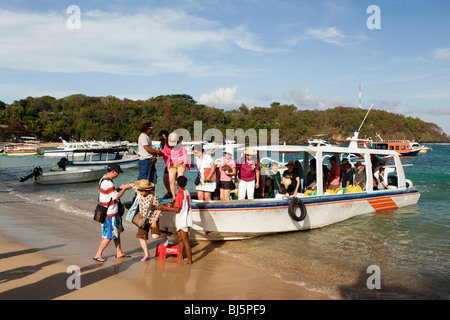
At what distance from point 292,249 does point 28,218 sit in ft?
27.6

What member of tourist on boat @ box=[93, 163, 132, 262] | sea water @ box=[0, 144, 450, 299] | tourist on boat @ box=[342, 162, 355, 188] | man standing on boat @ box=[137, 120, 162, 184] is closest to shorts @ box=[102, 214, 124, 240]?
tourist on boat @ box=[93, 163, 132, 262]

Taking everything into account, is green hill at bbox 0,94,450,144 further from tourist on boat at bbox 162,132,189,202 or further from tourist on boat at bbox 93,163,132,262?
tourist on boat at bbox 93,163,132,262

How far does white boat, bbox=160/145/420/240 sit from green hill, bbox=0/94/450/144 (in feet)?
278

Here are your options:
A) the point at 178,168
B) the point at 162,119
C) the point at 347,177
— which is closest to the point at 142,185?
the point at 178,168

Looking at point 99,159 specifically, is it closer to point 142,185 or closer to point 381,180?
point 381,180

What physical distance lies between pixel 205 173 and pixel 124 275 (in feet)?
9.86

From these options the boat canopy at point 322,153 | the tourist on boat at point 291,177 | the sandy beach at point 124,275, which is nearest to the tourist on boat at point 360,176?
the boat canopy at point 322,153

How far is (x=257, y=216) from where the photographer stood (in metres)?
8.42

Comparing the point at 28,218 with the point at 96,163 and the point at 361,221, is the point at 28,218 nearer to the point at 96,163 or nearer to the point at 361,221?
the point at 361,221

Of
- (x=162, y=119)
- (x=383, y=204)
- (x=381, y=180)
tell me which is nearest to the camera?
(x=383, y=204)

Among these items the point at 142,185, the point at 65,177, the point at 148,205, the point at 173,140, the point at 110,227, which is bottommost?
the point at 65,177

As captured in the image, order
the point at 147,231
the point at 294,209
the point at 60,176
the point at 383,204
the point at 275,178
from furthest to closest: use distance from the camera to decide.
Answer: the point at 60,176, the point at 383,204, the point at 275,178, the point at 294,209, the point at 147,231

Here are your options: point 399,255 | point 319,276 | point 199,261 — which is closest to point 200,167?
point 199,261

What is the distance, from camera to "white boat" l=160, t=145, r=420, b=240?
7.96 metres
